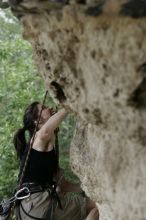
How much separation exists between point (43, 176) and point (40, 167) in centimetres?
13

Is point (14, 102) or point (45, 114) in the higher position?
point (45, 114)

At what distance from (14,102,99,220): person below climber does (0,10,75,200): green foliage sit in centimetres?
220

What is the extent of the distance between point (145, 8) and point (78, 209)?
3098 mm

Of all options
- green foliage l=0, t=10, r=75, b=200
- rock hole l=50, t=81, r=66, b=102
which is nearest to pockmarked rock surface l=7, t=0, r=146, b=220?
rock hole l=50, t=81, r=66, b=102

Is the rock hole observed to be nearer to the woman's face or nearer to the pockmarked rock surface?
the pockmarked rock surface

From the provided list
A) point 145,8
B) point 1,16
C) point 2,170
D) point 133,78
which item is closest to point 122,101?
point 133,78

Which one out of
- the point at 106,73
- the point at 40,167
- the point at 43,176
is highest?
the point at 106,73

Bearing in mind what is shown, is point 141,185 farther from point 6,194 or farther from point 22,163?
point 6,194

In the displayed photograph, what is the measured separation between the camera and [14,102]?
736 cm

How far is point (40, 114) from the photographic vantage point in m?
4.54

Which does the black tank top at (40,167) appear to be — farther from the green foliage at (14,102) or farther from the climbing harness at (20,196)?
the green foliage at (14,102)

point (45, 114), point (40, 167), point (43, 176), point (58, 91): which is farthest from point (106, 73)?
point (43, 176)

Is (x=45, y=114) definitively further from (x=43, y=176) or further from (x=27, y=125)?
(x=43, y=176)

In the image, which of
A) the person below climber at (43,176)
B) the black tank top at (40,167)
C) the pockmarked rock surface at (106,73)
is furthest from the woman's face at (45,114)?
the pockmarked rock surface at (106,73)
